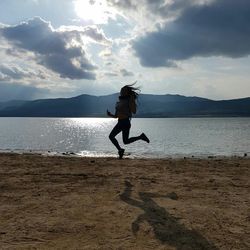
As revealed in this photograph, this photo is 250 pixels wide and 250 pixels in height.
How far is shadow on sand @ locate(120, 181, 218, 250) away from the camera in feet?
18.1

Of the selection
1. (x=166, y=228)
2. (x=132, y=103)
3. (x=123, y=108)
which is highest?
(x=132, y=103)

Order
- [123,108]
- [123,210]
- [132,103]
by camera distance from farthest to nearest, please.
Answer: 1. [123,108]
2. [132,103]
3. [123,210]

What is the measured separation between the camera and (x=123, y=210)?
721cm

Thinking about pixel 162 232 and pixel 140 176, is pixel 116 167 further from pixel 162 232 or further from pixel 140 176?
pixel 162 232

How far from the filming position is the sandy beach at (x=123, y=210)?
5633 mm

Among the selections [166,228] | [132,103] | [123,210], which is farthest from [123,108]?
[166,228]

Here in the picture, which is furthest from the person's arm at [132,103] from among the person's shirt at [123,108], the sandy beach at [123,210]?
the sandy beach at [123,210]

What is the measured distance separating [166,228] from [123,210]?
126cm

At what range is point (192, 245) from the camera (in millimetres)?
5426

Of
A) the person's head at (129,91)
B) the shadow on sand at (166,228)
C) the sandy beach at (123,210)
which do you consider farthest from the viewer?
the person's head at (129,91)

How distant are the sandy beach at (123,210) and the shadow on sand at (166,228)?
14 mm

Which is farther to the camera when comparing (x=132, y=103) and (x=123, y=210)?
(x=132, y=103)

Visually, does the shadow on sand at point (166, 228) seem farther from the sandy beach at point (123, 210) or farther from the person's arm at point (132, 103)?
the person's arm at point (132, 103)

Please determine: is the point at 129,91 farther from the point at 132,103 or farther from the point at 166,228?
the point at 166,228
